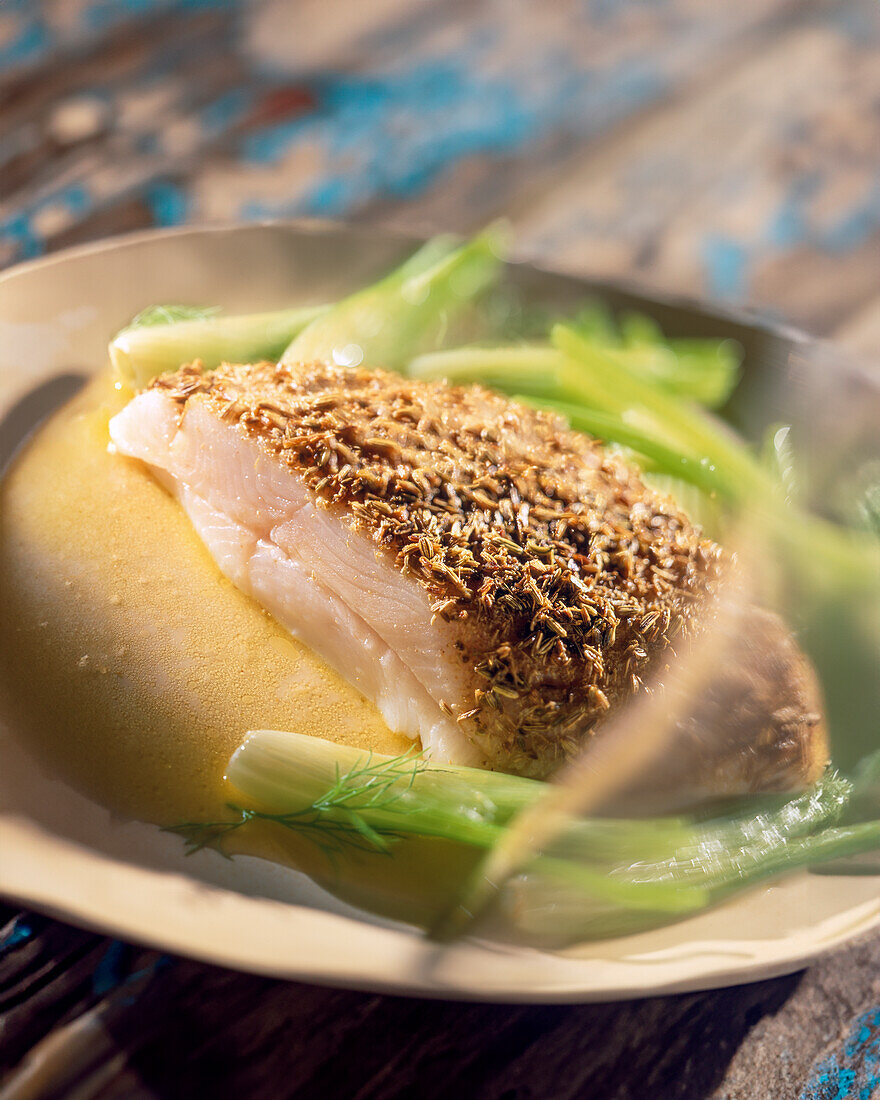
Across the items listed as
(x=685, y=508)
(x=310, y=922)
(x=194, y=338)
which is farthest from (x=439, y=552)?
(x=194, y=338)

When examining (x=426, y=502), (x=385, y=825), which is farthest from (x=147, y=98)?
(x=385, y=825)

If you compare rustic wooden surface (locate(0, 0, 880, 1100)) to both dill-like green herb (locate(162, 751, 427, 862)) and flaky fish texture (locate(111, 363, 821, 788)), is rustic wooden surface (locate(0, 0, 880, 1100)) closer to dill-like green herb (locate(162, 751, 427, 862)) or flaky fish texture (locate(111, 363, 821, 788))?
dill-like green herb (locate(162, 751, 427, 862))

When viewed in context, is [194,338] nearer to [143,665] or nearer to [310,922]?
[143,665]

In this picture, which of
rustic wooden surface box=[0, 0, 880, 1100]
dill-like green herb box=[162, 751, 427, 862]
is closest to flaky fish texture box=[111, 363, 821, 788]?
dill-like green herb box=[162, 751, 427, 862]

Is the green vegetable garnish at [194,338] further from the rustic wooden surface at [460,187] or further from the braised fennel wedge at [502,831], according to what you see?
the braised fennel wedge at [502,831]

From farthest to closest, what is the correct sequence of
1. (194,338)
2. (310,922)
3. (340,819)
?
(194,338) → (340,819) → (310,922)

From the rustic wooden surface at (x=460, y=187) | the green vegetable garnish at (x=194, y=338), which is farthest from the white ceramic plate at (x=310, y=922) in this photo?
the green vegetable garnish at (x=194, y=338)

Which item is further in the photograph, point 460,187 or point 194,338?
point 460,187
